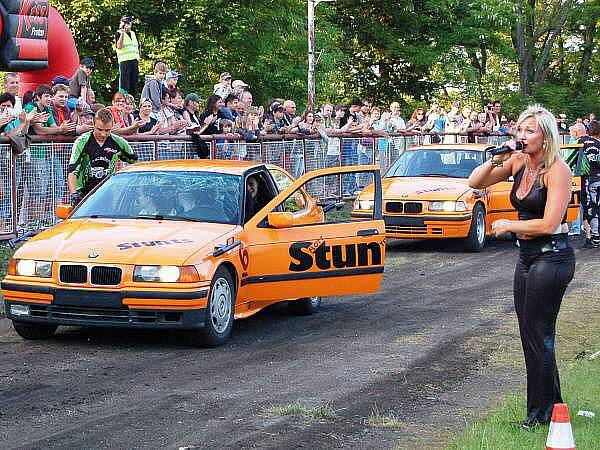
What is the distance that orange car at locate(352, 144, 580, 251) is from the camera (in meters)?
17.6

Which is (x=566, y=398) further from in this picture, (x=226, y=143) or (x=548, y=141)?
(x=226, y=143)

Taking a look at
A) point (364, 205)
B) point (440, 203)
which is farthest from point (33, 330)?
point (440, 203)

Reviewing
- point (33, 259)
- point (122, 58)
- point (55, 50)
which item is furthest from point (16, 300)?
point (55, 50)

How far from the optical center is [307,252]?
35.4ft

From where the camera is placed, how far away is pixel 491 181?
283 inches

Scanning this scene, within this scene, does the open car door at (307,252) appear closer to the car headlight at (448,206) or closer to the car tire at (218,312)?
the car tire at (218,312)

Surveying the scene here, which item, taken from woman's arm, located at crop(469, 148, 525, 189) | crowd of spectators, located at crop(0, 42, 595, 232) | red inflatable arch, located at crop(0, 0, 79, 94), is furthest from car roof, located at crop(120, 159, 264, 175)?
red inflatable arch, located at crop(0, 0, 79, 94)

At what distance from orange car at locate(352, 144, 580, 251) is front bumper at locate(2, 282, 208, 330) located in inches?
304

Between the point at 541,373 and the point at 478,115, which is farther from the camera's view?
the point at 478,115

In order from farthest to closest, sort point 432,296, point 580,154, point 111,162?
point 580,154, point 432,296, point 111,162

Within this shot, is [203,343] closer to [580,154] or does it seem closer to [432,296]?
[432,296]

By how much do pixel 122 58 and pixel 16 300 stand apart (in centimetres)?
1353

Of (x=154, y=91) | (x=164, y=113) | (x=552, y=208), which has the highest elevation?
(x=154, y=91)

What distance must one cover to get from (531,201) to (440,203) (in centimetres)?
1077
